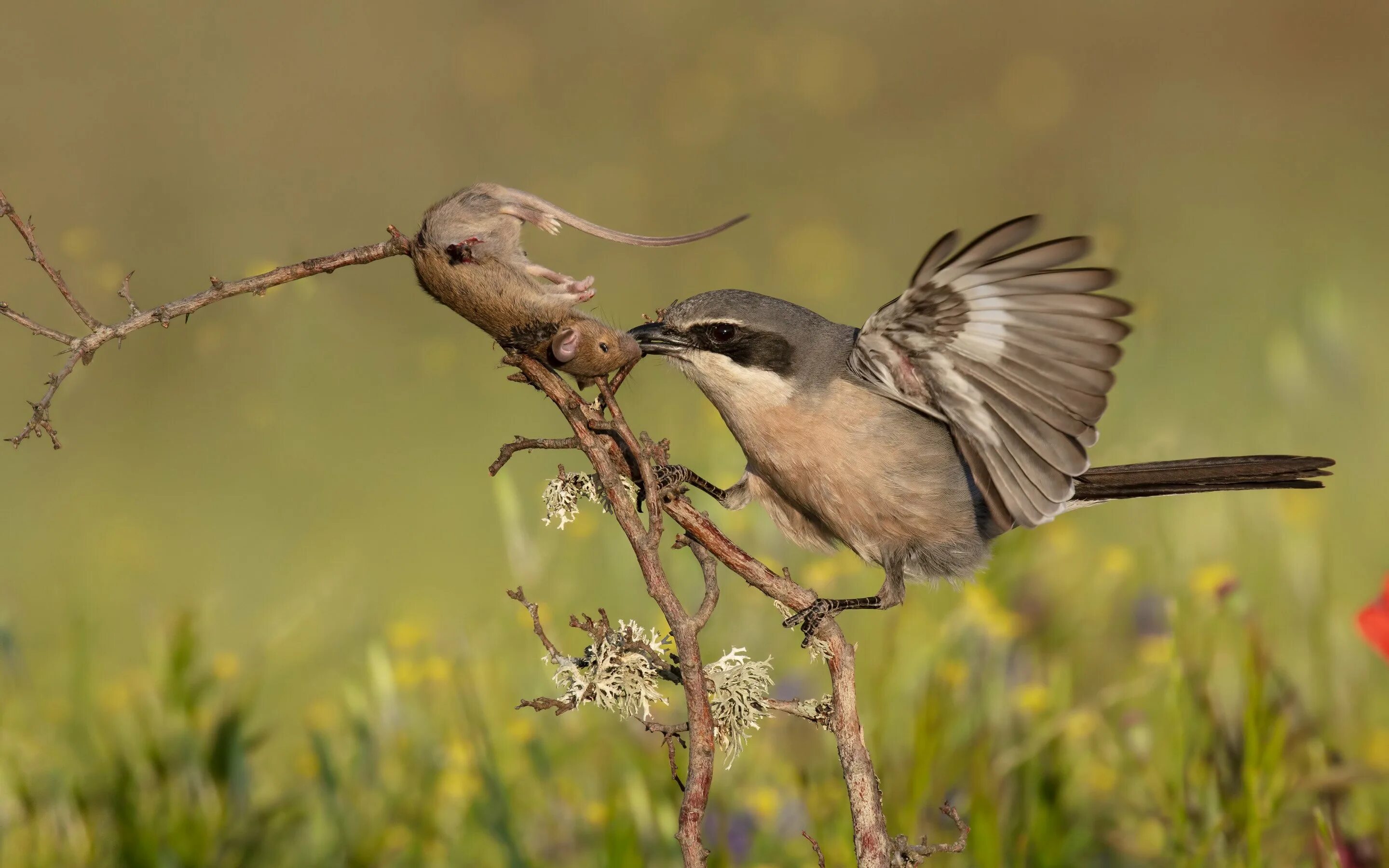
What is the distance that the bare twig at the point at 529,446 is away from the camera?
223cm

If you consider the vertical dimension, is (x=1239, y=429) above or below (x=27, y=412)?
below

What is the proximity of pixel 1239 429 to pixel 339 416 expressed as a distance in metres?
4.70

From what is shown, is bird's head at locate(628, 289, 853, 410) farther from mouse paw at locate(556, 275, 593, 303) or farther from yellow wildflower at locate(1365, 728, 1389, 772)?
yellow wildflower at locate(1365, 728, 1389, 772)

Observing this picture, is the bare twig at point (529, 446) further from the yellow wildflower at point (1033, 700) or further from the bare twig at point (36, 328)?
the yellow wildflower at point (1033, 700)

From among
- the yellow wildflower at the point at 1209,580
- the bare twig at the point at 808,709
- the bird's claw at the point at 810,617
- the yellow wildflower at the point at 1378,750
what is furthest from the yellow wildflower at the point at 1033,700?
the bare twig at the point at 808,709

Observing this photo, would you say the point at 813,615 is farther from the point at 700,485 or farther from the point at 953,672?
the point at 953,672

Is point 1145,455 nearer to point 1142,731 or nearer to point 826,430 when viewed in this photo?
point 1142,731

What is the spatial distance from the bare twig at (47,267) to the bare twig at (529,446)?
0.66 metres

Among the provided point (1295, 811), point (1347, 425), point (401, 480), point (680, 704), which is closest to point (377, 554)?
point (401, 480)

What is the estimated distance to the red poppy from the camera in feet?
9.30

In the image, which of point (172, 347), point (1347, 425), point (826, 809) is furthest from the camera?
point (172, 347)

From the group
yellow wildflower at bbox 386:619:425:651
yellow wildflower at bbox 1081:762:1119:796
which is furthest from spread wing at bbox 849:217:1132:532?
yellow wildflower at bbox 386:619:425:651

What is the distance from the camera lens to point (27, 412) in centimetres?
697

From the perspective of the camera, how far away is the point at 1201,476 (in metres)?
3.48
